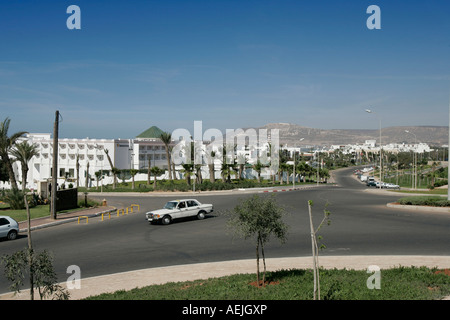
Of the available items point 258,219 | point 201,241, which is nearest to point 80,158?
point 201,241

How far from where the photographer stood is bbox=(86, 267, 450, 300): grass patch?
9750 millimetres

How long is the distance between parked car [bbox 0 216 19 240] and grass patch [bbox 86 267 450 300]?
41.0 ft

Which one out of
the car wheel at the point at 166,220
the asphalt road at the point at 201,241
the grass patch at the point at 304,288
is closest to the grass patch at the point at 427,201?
the asphalt road at the point at 201,241

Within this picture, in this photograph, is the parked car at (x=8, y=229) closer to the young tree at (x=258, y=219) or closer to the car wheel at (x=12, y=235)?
the car wheel at (x=12, y=235)

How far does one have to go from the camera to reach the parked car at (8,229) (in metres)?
20.1

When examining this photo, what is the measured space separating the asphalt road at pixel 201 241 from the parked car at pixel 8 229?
0.58 metres

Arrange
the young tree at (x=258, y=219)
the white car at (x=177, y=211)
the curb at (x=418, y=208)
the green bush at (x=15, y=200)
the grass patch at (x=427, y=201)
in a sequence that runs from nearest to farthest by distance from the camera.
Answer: the young tree at (x=258, y=219) → the white car at (x=177, y=211) → the curb at (x=418, y=208) → the grass patch at (x=427, y=201) → the green bush at (x=15, y=200)

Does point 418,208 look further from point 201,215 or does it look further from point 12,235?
point 12,235

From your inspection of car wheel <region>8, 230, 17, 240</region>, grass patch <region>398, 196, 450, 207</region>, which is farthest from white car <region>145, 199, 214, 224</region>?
grass patch <region>398, 196, 450, 207</region>

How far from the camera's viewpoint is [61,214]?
3047cm

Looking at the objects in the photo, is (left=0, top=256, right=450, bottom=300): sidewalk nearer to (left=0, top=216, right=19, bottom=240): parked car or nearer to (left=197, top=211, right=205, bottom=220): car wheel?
(left=0, top=216, right=19, bottom=240): parked car
